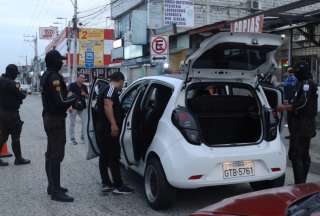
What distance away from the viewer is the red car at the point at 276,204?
2.82m

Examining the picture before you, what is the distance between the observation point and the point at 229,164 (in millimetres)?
5281

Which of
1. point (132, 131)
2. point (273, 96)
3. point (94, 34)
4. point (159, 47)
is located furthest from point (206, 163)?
point (94, 34)

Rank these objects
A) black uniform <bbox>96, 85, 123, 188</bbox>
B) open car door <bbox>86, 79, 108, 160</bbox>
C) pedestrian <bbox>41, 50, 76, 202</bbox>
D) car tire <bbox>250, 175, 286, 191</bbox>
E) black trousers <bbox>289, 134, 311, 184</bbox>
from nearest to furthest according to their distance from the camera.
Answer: car tire <bbox>250, 175, 286, 191</bbox>
pedestrian <bbox>41, 50, 76, 202</bbox>
black uniform <bbox>96, 85, 123, 188</bbox>
black trousers <bbox>289, 134, 311, 184</bbox>
open car door <bbox>86, 79, 108, 160</bbox>

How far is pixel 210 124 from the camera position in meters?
5.96

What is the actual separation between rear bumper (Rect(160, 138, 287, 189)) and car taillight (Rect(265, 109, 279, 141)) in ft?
0.92

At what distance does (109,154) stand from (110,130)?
1.07 ft

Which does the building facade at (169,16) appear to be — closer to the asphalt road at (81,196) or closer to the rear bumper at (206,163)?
the asphalt road at (81,196)

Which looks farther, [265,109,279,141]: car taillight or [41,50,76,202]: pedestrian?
[41,50,76,202]: pedestrian

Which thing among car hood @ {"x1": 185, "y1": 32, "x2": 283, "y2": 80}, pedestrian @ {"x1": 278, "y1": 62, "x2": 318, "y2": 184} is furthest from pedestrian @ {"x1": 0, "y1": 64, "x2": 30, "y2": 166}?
pedestrian @ {"x1": 278, "y1": 62, "x2": 318, "y2": 184}

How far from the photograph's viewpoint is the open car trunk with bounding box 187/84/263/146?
591cm

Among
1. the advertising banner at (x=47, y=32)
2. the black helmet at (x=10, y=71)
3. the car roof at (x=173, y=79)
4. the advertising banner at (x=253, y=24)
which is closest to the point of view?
the car roof at (x=173, y=79)

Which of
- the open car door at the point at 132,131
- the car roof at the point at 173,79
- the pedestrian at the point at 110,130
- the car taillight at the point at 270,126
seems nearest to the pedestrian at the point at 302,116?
the car taillight at the point at 270,126

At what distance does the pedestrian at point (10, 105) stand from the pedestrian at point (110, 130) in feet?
8.78

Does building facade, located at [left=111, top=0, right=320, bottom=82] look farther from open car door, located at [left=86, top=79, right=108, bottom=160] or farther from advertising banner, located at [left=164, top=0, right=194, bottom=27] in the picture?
open car door, located at [left=86, top=79, right=108, bottom=160]
